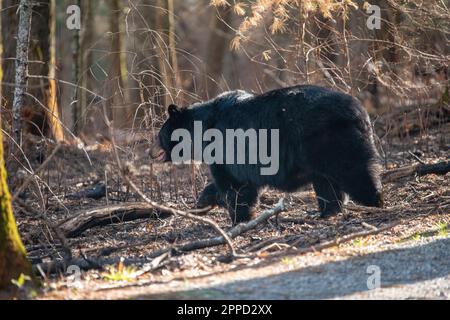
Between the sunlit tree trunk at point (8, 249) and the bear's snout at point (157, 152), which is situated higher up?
the bear's snout at point (157, 152)

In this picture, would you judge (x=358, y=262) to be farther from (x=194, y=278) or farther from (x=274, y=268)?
(x=194, y=278)

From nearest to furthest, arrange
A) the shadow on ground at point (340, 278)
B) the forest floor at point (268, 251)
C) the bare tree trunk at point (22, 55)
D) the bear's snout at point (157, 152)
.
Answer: the shadow on ground at point (340, 278)
the forest floor at point (268, 251)
the bare tree trunk at point (22, 55)
the bear's snout at point (157, 152)

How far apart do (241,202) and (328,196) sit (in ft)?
3.99

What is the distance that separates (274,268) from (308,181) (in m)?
3.05

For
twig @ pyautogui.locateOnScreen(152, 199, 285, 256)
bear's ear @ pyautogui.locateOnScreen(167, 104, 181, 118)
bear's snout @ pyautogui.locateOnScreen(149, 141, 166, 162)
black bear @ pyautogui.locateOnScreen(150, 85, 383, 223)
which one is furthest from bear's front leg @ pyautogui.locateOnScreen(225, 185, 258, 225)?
bear's snout @ pyautogui.locateOnScreen(149, 141, 166, 162)

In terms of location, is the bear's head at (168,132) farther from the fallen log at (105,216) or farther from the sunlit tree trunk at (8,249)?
the sunlit tree trunk at (8,249)

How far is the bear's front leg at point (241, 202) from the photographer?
10.4 meters

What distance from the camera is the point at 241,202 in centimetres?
1057

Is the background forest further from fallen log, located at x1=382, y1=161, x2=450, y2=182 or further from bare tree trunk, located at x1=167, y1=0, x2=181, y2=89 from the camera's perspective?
fallen log, located at x1=382, y1=161, x2=450, y2=182

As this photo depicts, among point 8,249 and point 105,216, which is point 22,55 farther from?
point 8,249

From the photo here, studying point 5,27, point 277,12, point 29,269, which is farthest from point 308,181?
point 5,27

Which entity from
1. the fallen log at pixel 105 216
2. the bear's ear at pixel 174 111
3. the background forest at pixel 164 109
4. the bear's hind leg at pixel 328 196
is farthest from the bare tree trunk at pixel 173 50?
the bear's hind leg at pixel 328 196

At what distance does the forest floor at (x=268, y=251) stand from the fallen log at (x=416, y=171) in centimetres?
12

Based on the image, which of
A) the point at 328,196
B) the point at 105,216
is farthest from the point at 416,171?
the point at 105,216
